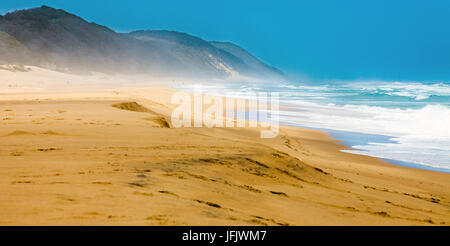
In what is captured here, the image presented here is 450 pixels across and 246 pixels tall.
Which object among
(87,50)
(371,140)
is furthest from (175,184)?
(87,50)

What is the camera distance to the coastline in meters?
3.11

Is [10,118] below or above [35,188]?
above

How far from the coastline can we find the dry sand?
13mm

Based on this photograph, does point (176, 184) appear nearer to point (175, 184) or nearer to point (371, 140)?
point (175, 184)

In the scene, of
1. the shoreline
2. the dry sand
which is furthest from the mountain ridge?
the dry sand

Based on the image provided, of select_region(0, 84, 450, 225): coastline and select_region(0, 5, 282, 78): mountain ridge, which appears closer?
select_region(0, 84, 450, 225): coastline

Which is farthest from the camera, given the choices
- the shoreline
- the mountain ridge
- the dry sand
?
the mountain ridge

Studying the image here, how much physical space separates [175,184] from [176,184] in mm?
13

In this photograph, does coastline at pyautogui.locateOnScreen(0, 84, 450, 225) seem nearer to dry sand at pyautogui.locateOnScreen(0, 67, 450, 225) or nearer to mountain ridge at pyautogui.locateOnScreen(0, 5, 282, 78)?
dry sand at pyautogui.locateOnScreen(0, 67, 450, 225)

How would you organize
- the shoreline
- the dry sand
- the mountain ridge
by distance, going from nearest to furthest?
the dry sand, the shoreline, the mountain ridge
